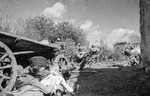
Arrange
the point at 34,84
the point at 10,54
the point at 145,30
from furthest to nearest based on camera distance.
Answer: the point at 145,30 → the point at 10,54 → the point at 34,84

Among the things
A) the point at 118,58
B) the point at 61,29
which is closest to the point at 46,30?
the point at 61,29

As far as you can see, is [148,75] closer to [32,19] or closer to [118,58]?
[118,58]

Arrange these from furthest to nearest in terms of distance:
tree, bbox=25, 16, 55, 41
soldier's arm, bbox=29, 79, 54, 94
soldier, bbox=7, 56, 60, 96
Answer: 1. tree, bbox=25, 16, 55, 41
2. soldier's arm, bbox=29, 79, 54, 94
3. soldier, bbox=7, 56, 60, 96

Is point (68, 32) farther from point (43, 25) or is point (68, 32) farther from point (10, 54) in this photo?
point (10, 54)

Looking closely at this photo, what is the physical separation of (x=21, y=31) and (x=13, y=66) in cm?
1338

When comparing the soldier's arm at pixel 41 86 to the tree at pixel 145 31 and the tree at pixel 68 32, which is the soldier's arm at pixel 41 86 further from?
the tree at pixel 68 32

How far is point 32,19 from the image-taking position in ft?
111

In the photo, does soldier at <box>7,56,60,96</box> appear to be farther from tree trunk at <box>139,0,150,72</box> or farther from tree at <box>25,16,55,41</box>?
tree at <box>25,16,55,41</box>

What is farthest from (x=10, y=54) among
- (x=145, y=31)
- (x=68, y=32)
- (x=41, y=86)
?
(x=68, y=32)

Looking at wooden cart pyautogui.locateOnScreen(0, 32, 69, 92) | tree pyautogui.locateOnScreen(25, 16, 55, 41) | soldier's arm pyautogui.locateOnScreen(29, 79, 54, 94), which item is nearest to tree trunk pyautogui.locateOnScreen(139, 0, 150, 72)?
soldier's arm pyautogui.locateOnScreen(29, 79, 54, 94)

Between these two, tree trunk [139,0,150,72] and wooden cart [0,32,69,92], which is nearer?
wooden cart [0,32,69,92]

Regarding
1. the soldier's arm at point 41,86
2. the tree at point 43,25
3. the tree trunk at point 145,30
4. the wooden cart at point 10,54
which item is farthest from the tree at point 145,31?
the tree at point 43,25

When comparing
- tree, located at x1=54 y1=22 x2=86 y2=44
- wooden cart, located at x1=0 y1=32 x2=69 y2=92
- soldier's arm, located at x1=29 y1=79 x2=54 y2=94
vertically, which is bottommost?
soldier's arm, located at x1=29 y1=79 x2=54 y2=94

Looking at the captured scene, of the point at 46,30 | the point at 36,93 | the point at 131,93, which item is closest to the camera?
the point at 36,93
